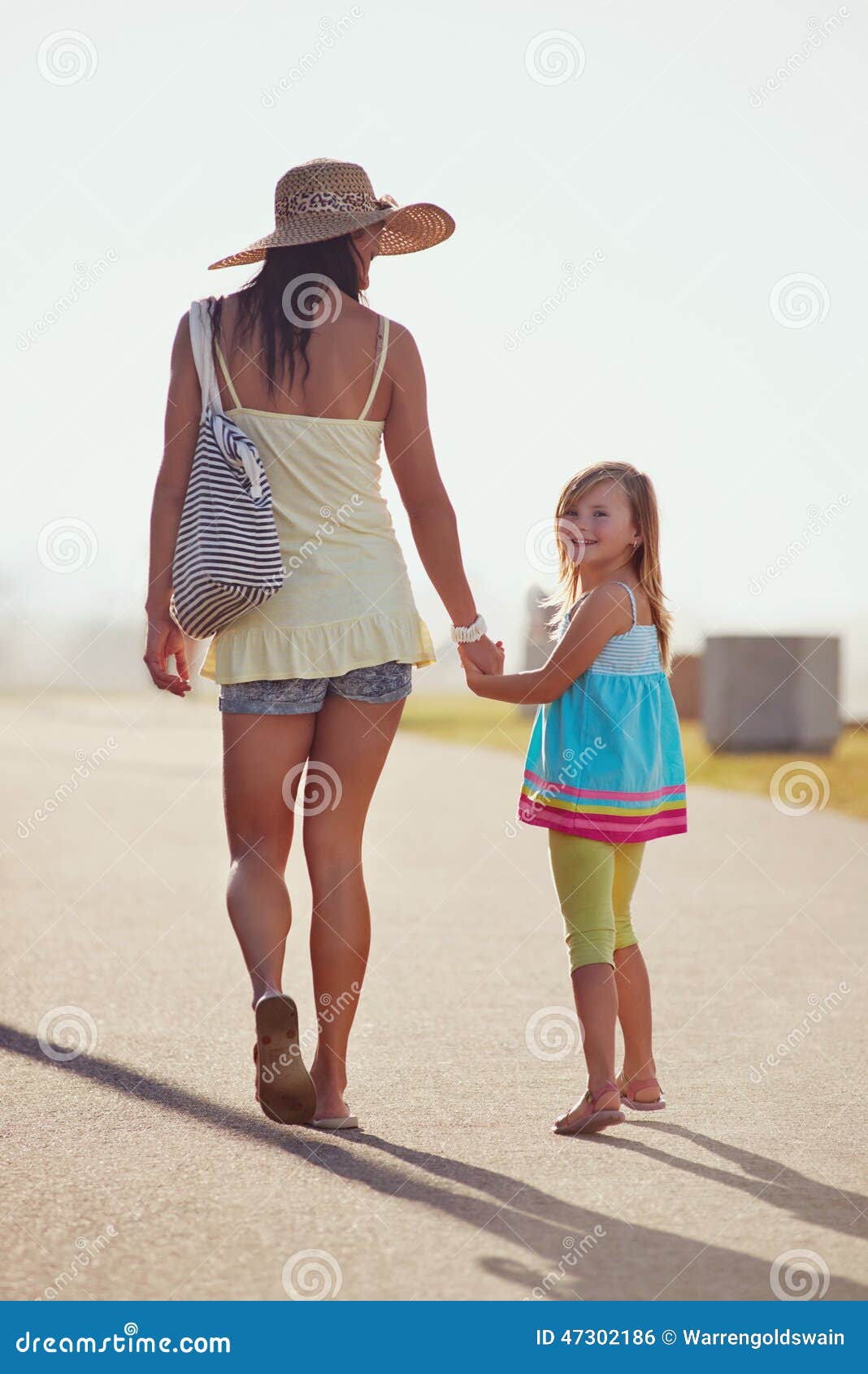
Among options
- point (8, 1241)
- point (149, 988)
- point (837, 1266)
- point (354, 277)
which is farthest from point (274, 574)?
point (149, 988)

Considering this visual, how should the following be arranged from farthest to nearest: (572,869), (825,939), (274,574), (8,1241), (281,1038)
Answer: (825,939) → (572,869) → (274,574) → (281,1038) → (8,1241)

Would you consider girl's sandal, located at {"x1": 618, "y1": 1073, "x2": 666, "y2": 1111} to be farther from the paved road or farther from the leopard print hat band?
the leopard print hat band

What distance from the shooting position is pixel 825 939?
21.4 ft

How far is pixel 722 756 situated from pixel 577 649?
14.3 m

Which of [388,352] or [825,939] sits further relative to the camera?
[825,939]

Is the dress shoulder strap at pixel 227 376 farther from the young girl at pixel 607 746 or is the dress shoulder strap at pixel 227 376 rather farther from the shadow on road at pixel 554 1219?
the shadow on road at pixel 554 1219

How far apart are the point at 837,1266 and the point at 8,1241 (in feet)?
4.62

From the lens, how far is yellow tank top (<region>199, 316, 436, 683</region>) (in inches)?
147

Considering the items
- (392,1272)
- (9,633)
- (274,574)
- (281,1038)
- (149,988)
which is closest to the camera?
(392,1272)

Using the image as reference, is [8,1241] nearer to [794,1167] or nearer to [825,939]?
[794,1167]

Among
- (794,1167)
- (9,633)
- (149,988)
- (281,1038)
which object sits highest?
(794,1167)

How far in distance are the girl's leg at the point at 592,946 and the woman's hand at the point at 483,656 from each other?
1.41 ft

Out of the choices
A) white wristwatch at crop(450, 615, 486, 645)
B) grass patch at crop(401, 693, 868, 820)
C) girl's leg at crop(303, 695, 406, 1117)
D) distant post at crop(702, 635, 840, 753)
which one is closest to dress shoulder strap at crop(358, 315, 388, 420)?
white wristwatch at crop(450, 615, 486, 645)

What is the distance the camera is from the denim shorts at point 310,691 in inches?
148
